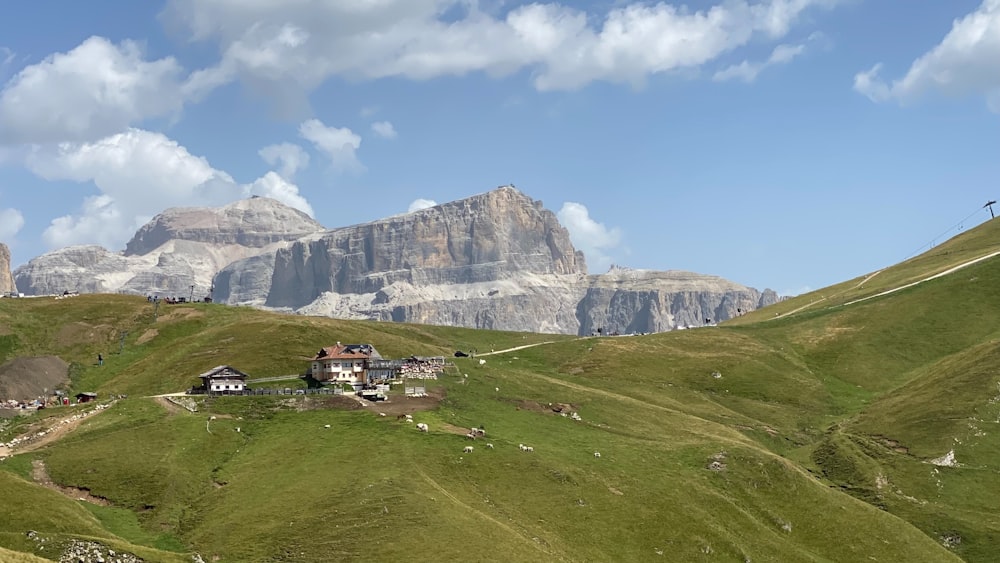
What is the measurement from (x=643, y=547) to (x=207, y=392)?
75170mm

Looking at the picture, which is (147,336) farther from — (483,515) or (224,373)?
(483,515)

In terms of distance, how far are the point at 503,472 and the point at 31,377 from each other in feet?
323

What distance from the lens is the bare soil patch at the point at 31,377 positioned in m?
162

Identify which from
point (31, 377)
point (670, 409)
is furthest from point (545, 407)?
point (31, 377)

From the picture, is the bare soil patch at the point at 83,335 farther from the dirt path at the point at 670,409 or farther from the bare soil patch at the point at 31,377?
the dirt path at the point at 670,409

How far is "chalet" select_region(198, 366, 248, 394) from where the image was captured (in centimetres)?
14725

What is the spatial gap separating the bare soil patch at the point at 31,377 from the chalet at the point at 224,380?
3620 centimetres

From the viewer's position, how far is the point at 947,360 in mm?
191000

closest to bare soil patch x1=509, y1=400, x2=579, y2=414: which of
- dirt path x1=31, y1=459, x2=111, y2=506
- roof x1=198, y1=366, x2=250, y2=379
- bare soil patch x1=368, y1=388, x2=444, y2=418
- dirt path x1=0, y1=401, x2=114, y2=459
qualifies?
bare soil patch x1=368, y1=388, x2=444, y2=418

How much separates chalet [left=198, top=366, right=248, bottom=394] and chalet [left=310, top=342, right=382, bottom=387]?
12.0m

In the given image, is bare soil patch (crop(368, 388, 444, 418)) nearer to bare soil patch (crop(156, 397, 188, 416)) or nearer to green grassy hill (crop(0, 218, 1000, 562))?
green grassy hill (crop(0, 218, 1000, 562))

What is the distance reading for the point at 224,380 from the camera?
14838 cm

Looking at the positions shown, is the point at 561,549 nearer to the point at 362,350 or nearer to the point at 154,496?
the point at 154,496

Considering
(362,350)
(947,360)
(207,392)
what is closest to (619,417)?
(362,350)
